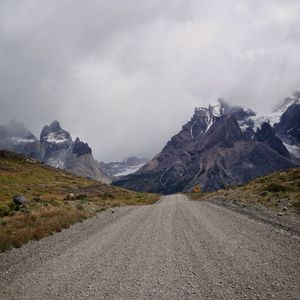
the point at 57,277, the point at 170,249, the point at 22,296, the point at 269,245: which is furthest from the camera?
the point at 170,249

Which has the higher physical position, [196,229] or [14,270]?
[196,229]

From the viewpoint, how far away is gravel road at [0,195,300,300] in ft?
29.6

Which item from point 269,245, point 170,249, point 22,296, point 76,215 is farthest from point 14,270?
point 76,215

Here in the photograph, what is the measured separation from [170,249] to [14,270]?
19.7ft

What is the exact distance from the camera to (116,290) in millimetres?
9406

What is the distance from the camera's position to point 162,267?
11531 millimetres

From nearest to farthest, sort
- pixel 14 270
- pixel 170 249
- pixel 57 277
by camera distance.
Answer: pixel 57 277 → pixel 14 270 → pixel 170 249

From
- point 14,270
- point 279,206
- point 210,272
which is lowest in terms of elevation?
point 14,270

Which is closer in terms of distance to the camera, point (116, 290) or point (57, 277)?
point (116, 290)

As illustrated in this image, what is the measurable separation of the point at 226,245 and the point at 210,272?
4.01m

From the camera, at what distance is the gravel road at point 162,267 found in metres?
9.03

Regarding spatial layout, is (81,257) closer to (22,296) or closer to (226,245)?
(22,296)

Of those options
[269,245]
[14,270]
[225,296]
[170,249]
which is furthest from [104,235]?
[225,296]

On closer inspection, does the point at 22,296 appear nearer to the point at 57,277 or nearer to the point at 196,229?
the point at 57,277
